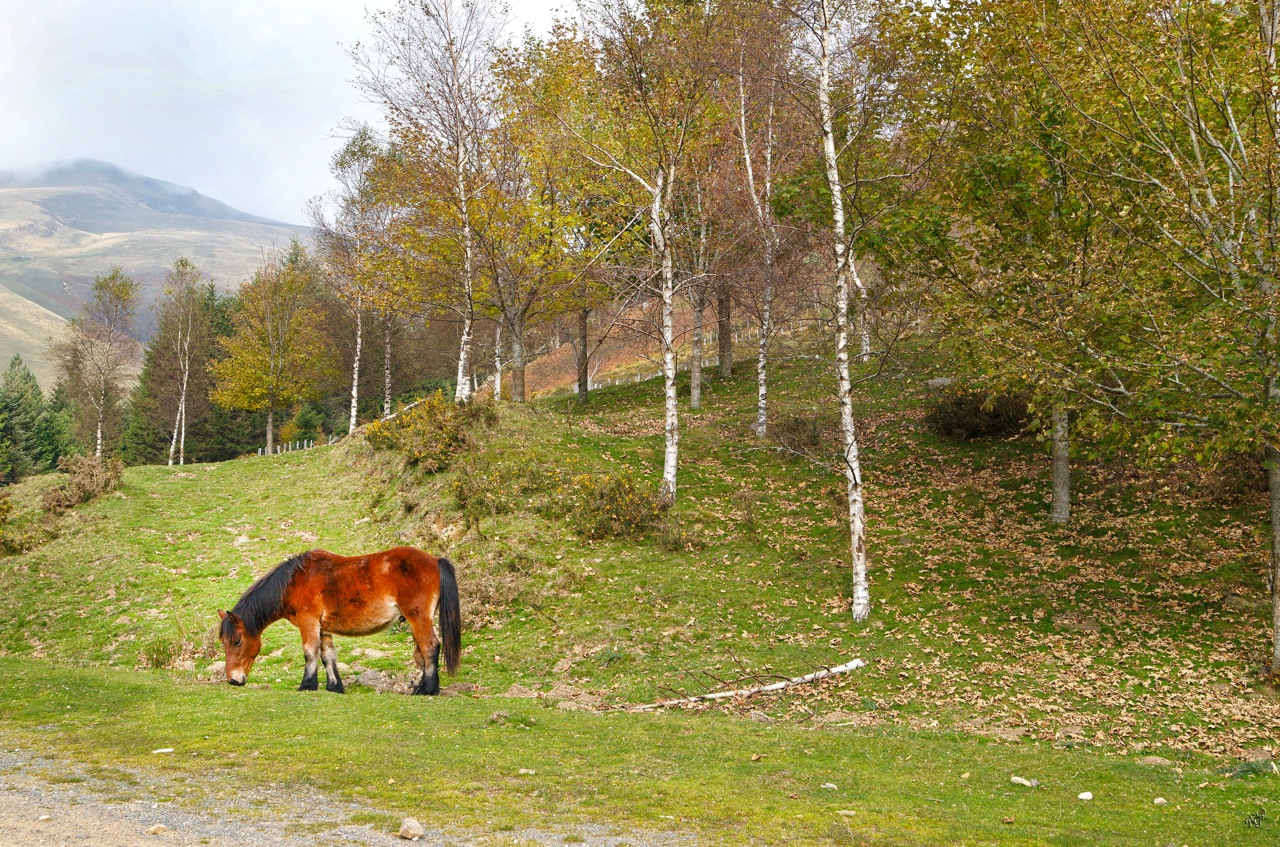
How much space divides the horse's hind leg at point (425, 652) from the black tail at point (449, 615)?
0.19 m

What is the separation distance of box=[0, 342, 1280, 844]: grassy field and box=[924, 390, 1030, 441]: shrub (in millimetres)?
745

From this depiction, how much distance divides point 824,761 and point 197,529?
21.4 meters

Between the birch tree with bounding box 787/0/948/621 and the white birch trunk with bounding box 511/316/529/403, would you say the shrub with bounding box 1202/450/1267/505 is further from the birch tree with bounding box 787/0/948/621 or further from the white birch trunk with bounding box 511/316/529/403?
the white birch trunk with bounding box 511/316/529/403

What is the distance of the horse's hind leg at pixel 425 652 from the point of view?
476 inches

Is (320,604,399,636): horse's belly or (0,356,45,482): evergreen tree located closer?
(320,604,399,636): horse's belly

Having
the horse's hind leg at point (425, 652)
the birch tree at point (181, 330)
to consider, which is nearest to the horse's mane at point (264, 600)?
the horse's hind leg at point (425, 652)

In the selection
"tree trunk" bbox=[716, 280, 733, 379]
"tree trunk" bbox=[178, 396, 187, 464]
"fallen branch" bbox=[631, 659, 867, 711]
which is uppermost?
"tree trunk" bbox=[716, 280, 733, 379]

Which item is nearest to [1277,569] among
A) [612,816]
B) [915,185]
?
[915,185]

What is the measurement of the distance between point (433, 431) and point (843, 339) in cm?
1370

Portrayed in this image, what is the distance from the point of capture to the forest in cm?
1324

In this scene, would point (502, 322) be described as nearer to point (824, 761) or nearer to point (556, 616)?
point (556, 616)

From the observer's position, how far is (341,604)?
11.9 metres

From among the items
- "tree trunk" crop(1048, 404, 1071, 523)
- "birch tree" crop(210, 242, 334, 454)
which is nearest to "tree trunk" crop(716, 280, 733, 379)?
"tree trunk" crop(1048, 404, 1071, 523)

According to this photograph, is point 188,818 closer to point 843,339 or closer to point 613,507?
point 843,339
